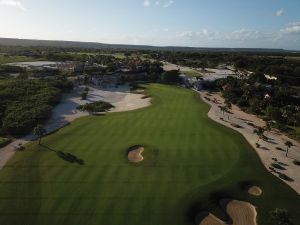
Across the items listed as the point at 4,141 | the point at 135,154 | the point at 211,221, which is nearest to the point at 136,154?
the point at 135,154

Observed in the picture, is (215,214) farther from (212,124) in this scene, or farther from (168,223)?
(212,124)

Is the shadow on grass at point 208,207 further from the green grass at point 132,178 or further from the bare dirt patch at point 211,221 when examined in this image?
the bare dirt patch at point 211,221

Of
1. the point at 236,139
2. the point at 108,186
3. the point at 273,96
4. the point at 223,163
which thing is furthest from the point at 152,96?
the point at 108,186

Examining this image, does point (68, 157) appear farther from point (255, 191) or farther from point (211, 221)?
point (255, 191)

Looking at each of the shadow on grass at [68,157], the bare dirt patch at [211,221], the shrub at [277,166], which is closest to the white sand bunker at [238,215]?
the bare dirt patch at [211,221]

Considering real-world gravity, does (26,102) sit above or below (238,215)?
below

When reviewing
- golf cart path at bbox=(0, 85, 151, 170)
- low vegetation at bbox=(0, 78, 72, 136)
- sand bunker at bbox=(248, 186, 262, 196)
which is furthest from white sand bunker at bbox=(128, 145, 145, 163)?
low vegetation at bbox=(0, 78, 72, 136)
